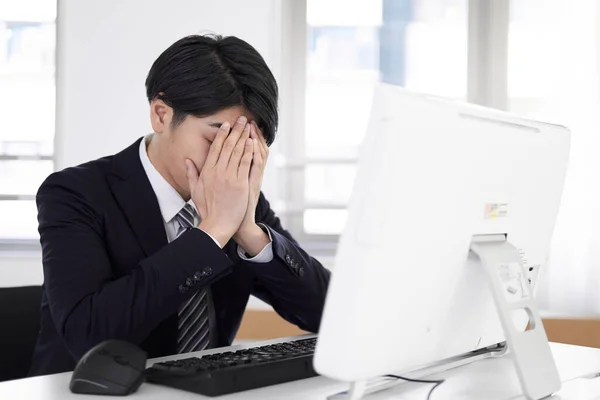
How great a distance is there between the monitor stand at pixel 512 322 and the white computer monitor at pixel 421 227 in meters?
0.02

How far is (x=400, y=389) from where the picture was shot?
40.1 inches

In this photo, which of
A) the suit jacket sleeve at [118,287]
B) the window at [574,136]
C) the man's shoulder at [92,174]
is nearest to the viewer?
the suit jacket sleeve at [118,287]

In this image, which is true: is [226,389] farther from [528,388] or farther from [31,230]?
[31,230]

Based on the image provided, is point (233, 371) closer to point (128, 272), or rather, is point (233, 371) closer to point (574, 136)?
point (128, 272)

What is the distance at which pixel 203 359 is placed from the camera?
1057mm

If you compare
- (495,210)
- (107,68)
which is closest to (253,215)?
(495,210)

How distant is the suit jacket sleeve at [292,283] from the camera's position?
1.42 meters

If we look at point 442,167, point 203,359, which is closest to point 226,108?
point 203,359

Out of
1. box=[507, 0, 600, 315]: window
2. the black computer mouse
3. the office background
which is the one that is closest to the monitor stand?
the black computer mouse

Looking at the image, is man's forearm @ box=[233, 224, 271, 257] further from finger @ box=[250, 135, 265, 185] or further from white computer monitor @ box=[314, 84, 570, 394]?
white computer monitor @ box=[314, 84, 570, 394]

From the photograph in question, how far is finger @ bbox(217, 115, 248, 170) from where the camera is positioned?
1.36m

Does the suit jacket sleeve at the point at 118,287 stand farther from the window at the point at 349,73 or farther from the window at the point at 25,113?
the window at the point at 25,113

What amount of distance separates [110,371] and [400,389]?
1.32 ft

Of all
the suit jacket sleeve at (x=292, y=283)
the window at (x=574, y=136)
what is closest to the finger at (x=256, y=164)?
the suit jacket sleeve at (x=292, y=283)
